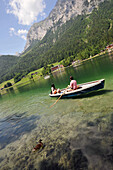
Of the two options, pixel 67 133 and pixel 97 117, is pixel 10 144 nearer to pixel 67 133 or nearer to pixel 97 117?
pixel 67 133

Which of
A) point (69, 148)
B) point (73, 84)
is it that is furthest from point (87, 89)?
point (69, 148)

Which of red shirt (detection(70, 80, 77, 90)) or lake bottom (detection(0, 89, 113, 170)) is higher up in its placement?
red shirt (detection(70, 80, 77, 90))

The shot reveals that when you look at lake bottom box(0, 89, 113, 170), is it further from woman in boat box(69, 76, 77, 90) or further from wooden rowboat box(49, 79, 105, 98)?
woman in boat box(69, 76, 77, 90)

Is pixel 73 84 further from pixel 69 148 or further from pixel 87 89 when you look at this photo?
pixel 69 148

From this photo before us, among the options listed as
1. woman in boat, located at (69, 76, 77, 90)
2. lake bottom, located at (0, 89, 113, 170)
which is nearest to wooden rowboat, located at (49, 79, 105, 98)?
woman in boat, located at (69, 76, 77, 90)

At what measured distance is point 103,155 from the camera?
202 inches

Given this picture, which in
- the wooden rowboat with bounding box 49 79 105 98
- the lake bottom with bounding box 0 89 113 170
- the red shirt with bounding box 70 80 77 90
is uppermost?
the red shirt with bounding box 70 80 77 90

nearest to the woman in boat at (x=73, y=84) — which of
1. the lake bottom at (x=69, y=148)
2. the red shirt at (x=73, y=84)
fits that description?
the red shirt at (x=73, y=84)

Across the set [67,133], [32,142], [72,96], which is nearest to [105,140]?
[67,133]

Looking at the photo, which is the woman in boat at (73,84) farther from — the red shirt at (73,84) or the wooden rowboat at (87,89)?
the wooden rowboat at (87,89)

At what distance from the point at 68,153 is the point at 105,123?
11.0 feet

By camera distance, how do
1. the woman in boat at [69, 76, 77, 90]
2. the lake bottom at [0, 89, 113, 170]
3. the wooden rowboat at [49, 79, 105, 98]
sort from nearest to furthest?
1. the lake bottom at [0, 89, 113, 170]
2. the wooden rowboat at [49, 79, 105, 98]
3. the woman in boat at [69, 76, 77, 90]

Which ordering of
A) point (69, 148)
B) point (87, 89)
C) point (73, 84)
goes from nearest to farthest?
1. point (69, 148)
2. point (87, 89)
3. point (73, 84)

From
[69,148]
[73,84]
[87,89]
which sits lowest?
[69,148]
